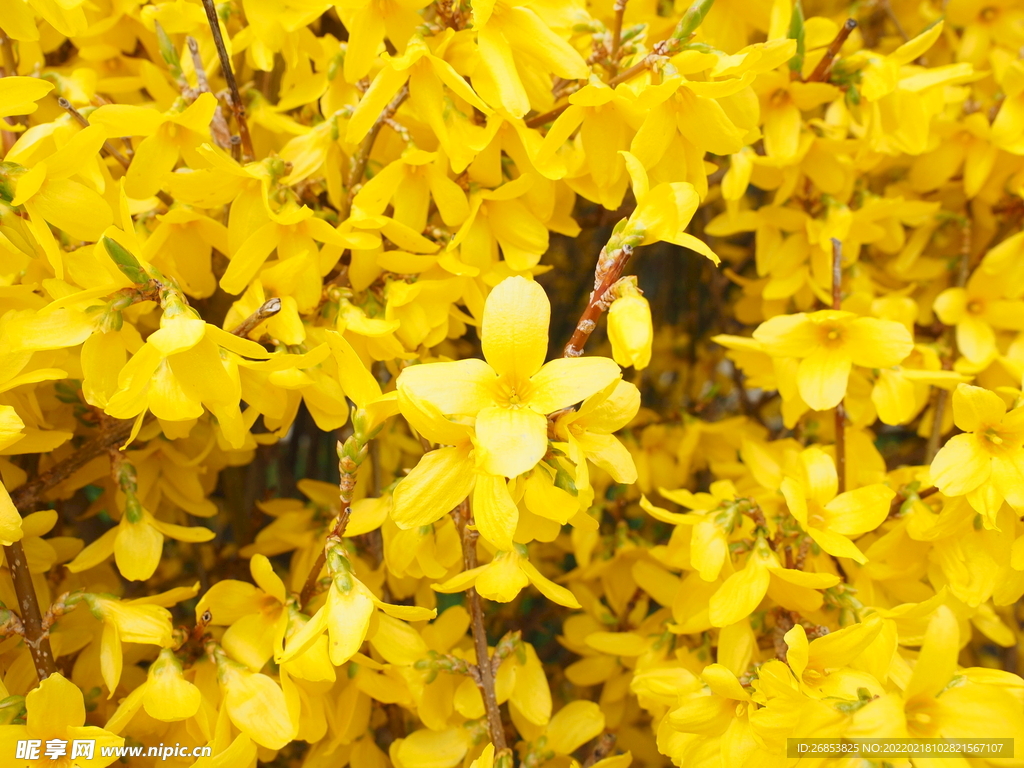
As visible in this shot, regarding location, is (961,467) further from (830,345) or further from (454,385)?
(454,385)

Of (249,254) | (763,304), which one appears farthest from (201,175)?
(763,304)

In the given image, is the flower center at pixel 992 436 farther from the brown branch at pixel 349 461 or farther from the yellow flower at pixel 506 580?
the brown branch at pixel 349 461

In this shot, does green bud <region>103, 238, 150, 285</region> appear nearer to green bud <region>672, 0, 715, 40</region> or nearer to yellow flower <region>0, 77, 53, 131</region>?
yellow flower <region>0, 77, 53, 131</region>

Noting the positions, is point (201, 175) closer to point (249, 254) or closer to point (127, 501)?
point (249, 254)

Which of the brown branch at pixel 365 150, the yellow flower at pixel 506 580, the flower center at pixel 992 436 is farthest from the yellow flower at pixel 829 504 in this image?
the brown branch at pixel 365 150

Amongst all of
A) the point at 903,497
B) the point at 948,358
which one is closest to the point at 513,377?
the point at 903,497

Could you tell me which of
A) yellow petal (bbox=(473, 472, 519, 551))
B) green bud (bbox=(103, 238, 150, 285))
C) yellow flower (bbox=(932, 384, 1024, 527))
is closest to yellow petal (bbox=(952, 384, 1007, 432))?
yellow flower (bbox=(932, 384, 1024, 527))
